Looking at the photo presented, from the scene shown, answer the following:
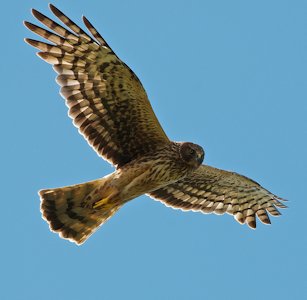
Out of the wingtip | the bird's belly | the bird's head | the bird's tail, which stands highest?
the bird's head

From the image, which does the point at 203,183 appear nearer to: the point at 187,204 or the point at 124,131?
the point at 187,204

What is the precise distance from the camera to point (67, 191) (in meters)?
10.9

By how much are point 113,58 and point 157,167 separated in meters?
1.58

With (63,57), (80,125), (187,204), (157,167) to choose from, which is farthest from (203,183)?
(63,57)

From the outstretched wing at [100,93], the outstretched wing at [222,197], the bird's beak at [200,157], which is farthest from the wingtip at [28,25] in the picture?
the outstretched wing at [222,197]

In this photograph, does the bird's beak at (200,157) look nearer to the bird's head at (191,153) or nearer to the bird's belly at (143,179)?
the bird's head at (191,153)

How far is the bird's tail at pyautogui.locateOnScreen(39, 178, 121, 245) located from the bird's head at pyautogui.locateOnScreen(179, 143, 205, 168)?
1.10 meters

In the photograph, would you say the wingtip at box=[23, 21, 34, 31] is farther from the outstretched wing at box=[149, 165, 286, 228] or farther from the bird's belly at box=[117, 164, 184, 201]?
the outstretched wing at box=[149, 165, 286, 228]

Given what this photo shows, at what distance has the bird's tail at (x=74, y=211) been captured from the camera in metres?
10.9

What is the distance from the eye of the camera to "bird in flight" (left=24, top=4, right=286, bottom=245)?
10453mm

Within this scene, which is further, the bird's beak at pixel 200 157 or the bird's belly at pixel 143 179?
the bird's beak at pixel 200 157

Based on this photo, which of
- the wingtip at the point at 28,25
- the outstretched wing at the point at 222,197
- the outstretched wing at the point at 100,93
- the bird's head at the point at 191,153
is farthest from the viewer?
the outstretched wing at the point at 222,197

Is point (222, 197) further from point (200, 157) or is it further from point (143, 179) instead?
point (143, 179)

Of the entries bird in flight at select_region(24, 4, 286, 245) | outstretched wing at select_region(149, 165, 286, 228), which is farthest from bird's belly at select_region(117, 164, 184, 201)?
outstretched wing at select_region(149, 165, 286, 228)
